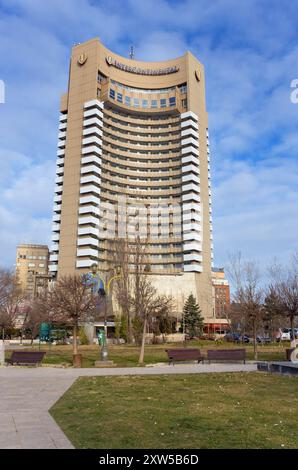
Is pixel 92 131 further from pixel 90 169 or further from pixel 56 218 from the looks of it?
pixel 56 218

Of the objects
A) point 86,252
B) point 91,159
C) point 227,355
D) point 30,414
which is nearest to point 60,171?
point 91,159

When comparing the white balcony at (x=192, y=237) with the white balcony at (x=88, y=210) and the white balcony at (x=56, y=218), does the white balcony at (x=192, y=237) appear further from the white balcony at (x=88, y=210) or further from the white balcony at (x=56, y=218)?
the white balcony at (x=56, y=218)

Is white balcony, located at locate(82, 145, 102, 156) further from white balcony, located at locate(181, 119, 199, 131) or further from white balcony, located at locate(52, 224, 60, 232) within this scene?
white balcony, located at locate(181, 119, 199, 131)

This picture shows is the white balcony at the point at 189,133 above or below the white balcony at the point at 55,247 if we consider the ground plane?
above

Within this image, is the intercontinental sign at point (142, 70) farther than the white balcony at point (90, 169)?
Yes

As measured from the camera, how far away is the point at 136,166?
97250mm

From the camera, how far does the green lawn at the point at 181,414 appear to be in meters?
6.21

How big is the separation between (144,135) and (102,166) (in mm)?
16897

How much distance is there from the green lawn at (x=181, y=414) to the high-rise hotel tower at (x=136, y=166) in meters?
65.8

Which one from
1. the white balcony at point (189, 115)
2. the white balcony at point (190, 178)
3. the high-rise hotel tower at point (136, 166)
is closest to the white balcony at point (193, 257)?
the high-rise hotel tower at point (136, 166)

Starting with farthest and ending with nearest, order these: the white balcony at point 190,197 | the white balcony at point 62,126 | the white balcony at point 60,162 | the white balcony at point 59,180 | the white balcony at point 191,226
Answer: the white balcony at point 62,126 → the white balcony at point 60,162 → the white balcony at point 190,197 → the white balcony at point 59,180 → the white balcony at point 191,226

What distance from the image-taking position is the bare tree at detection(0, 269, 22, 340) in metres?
46.6

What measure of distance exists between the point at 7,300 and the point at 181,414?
160 ft

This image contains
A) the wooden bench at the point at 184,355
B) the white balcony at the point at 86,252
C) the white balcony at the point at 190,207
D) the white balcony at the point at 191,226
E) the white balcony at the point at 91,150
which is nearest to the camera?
the wooden bench at the point at 184,355
